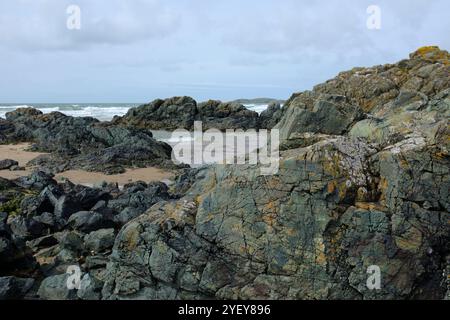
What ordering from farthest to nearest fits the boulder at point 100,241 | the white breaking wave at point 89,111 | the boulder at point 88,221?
the white breaking wave at point 89,111, the boulder at point 88,221, the boulder at point 100,241

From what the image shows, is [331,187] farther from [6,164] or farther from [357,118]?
[6,164]

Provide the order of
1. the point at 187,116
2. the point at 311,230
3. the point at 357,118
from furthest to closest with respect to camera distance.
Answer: the point at 187,116 → the point at 357,118 → the point at 311,230

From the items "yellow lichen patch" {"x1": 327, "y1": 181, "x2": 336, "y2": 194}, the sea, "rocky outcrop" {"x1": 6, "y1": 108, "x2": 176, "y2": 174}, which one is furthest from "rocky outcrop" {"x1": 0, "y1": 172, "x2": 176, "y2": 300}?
the sea

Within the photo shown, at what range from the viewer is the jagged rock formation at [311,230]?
7.13 meters

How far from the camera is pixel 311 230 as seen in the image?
7.48 metres

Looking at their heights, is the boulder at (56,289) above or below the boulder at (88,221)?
below

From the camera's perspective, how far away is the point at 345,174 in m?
7.62

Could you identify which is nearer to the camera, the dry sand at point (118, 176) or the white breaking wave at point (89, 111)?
the dry sand at point (118, 176)

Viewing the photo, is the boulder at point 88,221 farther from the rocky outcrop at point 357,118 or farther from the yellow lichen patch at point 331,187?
the yellow lichen patch at point 331,187

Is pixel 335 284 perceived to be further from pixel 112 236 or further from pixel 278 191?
pixel 112 236

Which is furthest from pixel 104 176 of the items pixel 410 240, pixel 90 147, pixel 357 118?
pixel 410 240

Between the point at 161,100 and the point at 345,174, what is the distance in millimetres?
55215

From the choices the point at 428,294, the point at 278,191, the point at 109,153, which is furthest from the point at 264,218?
the point at 109,153

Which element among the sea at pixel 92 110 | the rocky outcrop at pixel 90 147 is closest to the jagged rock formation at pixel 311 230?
the rocky outcrop at pixel 90 147
